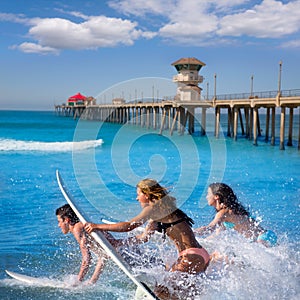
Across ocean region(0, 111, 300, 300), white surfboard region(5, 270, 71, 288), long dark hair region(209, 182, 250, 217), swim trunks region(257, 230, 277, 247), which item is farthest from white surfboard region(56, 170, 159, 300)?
swim trunks region(257, 230, 277, 247)

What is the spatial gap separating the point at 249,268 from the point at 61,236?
3.97 m

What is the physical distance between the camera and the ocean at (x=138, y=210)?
4.96 metres

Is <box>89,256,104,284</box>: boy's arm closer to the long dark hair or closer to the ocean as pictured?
the ocean

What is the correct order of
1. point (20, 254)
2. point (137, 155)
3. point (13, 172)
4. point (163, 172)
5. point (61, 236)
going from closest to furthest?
point (20, 254) < point (61, 236) < point (13, 172) < point (163, 172) < point (137, 155)

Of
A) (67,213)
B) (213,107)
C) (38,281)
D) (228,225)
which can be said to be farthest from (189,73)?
(67,213)

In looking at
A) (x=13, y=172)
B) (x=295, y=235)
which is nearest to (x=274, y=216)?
(x=295, y=235)

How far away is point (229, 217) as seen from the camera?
5.05 m

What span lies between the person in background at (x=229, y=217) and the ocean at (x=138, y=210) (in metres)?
0.24

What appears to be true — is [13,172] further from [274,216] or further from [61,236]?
[274,216]

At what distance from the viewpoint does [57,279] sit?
5477 mm

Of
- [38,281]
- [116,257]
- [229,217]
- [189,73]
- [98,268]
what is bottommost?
[38,281]

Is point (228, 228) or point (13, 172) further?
point (13, 172)

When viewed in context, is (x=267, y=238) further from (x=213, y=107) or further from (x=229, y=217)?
(x=213, y=107)

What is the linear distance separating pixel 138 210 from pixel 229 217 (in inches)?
195
